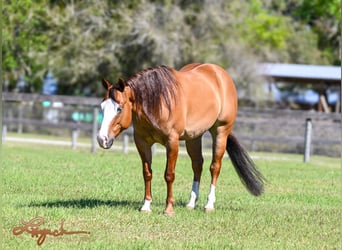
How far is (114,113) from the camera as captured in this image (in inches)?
364

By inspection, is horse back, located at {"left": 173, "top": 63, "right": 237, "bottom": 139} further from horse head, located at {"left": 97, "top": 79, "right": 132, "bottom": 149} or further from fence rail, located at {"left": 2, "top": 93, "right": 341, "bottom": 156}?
fence rail, located at {"left": 2, "top": 93, "right": 341, "bottom": 156}

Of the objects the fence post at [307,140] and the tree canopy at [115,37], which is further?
the tree canopy at [115,37]

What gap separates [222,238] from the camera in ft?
26.7

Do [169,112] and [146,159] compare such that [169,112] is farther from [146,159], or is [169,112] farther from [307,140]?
[307,140]

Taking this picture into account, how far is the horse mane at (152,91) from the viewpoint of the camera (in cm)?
958

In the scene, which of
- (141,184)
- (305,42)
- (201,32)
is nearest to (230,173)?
(141,184)

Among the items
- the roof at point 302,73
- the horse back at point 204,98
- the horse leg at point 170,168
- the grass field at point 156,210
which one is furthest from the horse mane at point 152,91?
the roof at point 302,73

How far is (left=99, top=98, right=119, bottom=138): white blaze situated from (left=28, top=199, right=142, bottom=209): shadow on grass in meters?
1.25

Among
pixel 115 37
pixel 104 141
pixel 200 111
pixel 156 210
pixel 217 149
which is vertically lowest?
pixel 115 37

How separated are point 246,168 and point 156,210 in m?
1.73

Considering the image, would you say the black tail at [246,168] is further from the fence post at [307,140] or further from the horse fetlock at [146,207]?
the fence post at [307,140]

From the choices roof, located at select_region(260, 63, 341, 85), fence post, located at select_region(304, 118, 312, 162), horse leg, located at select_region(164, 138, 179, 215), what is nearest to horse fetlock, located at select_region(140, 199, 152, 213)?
horse leg, located at select_region(164, 138, 179, 215)

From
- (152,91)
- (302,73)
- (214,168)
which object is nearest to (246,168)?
(214,168)

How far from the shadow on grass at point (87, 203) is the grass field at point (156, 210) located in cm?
1
